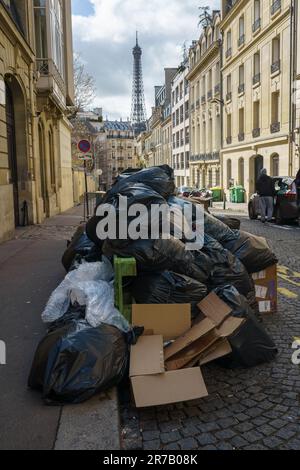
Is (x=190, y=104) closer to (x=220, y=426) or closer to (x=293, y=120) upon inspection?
(x=293, y=120)

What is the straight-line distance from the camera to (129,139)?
138 meters

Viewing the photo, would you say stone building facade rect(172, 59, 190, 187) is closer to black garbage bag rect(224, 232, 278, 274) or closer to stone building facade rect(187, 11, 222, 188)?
stone building facade rect(187, 11, 222, 188)

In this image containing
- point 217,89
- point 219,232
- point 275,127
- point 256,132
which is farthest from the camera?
point 217,89

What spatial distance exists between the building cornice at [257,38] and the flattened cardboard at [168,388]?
23925 millimetres

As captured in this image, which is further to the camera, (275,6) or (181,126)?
(181,126)

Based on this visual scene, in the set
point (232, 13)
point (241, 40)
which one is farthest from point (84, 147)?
point (232, 13)

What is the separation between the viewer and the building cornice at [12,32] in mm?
10059

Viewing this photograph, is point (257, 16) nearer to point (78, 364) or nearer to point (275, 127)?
point (275, 127)

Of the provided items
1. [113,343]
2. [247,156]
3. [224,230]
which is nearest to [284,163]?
[247,156]

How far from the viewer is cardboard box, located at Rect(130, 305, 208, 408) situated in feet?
9.48

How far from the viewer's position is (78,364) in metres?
2.92

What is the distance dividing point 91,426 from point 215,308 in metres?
1.45

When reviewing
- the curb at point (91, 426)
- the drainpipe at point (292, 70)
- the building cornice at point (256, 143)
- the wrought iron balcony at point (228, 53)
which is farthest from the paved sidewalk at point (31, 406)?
the wrought iron balcony at point (228, 53)
